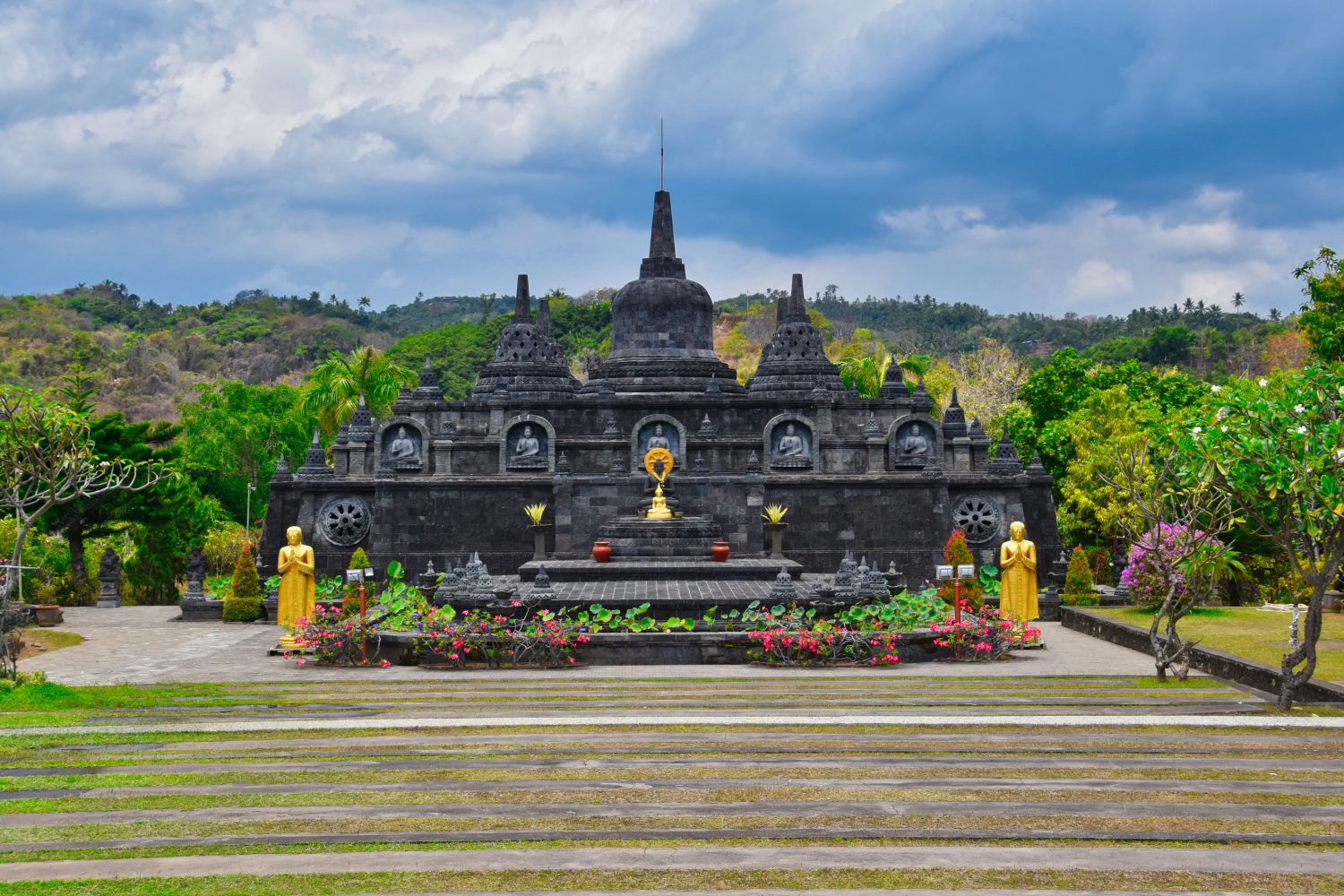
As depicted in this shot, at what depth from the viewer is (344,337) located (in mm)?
118438

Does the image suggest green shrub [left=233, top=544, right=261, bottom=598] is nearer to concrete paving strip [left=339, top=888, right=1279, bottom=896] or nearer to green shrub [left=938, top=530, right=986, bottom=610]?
green shrub [left=938, top=530, right=986, bottom=610]

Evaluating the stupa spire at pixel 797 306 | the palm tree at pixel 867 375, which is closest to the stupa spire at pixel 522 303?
the stupa spire at pixel 797 306

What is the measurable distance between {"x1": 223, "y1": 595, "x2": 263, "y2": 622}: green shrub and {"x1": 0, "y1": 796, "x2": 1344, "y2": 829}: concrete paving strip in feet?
67.8

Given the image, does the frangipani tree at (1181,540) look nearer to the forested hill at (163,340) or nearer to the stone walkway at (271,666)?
the stone walkway at (271,666)

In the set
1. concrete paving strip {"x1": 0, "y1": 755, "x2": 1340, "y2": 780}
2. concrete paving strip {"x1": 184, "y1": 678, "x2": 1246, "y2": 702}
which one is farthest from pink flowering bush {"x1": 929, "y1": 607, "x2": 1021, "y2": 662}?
concrete paving strip {"x1": 0, "y1": 755, "x2": 1340, "y2": 780}

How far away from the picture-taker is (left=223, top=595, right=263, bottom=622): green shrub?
3256 centimetres

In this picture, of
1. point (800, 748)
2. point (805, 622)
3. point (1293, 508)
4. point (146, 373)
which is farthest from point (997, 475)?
point (146, 373)

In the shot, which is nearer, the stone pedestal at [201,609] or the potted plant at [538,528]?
the stone pedestal at [201,609]

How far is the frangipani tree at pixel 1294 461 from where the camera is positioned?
1662cm

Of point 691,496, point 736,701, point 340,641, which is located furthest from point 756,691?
point 691,496

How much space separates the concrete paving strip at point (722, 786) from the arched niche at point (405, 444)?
84.4ft

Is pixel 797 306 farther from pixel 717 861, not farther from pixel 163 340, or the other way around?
pixel 163 340

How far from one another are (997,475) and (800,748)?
24599mm

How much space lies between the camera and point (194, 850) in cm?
1116
